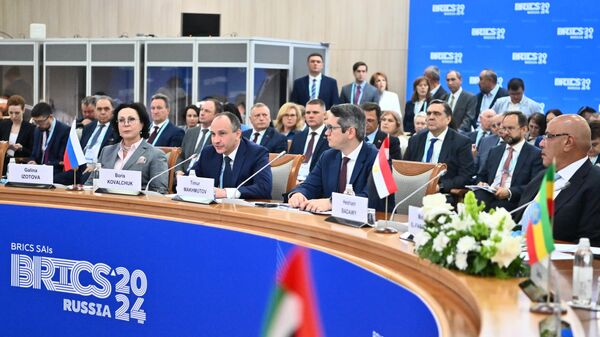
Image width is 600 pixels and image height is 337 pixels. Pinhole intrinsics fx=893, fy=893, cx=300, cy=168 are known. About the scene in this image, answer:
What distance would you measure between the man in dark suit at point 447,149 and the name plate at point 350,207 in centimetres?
281

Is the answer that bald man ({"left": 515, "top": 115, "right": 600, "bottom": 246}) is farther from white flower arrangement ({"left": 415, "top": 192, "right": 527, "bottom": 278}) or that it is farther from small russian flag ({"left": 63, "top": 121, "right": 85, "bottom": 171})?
small russian flag ({"left": 63, "top": 121, "right": 85, "bottom": 171})

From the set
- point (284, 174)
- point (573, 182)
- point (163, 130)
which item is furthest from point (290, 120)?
point (573, 182)

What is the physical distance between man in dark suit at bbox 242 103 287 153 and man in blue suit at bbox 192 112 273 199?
7.10ft

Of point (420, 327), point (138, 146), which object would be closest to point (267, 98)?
point (138, 146)

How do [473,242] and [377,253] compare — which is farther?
[377,253]

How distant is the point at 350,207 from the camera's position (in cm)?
370

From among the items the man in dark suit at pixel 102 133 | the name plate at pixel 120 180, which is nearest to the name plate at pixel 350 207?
the name plate at pixel 120 180

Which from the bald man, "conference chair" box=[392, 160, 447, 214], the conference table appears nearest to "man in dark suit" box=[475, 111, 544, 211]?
"conference chair" box=[392, 160, 447, 214]

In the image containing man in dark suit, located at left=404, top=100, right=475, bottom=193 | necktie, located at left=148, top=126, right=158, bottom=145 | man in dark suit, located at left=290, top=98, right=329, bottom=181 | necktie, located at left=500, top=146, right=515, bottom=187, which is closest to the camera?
necktie, located at left=500, top=146, right=515, bottom=187

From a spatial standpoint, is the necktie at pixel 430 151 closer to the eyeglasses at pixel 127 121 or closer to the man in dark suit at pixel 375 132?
the man in dark suit at pixel 375 132

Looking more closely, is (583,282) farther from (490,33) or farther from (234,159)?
(490,33)

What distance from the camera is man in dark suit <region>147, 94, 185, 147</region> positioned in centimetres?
746

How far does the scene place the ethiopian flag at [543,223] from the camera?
1.98 metres

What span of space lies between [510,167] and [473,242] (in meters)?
3.95
